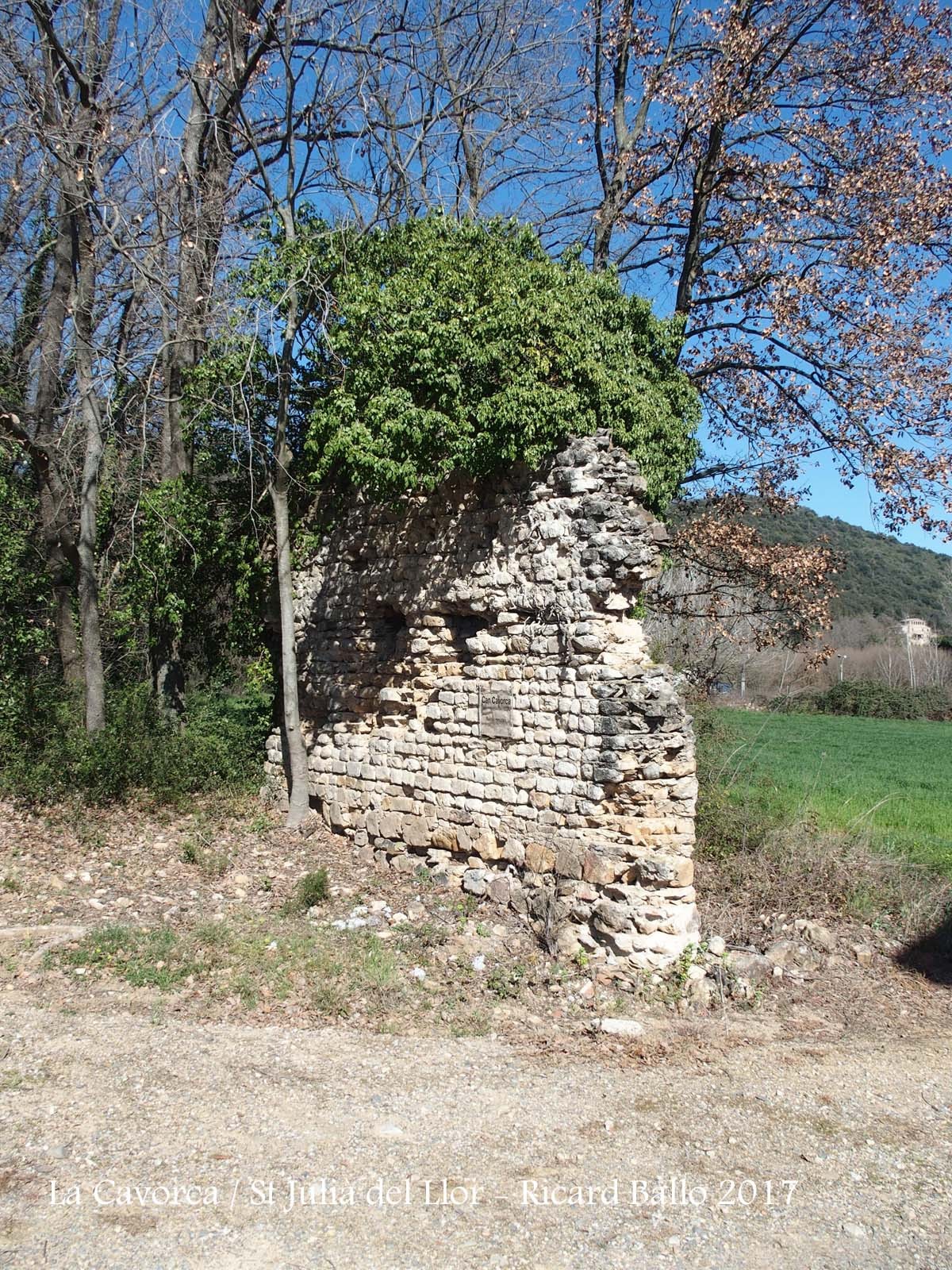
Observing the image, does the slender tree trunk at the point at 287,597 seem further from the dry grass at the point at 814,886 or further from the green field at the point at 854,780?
the green field at the point at 854,780

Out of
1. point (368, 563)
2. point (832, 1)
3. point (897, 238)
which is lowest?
point (368, 563)

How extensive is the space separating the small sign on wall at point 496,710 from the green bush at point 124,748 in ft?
11.4

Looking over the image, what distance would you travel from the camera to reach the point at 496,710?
23.7 feet

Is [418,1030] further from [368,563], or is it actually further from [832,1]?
[832,1]

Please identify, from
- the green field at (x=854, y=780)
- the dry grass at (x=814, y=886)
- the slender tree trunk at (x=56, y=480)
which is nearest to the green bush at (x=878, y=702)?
the green field at (x=854, y=780)

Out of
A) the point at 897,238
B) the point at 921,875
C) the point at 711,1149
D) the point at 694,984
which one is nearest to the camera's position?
the point at 711,1149

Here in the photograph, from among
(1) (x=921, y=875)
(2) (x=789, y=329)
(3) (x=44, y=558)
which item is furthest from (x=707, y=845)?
(3) (x=44, y=558)

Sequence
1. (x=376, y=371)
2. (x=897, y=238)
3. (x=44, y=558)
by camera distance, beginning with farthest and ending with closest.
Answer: (x=44, y=558) → (x=897, y=238) → (x=376, y=371)

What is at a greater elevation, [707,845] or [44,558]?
[44,558]

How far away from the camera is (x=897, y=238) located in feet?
32.6

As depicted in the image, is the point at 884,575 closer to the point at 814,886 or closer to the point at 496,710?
the point at 814,886

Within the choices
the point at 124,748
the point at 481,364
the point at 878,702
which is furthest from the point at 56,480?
the point at 878,702

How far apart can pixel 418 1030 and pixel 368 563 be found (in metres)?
4.73

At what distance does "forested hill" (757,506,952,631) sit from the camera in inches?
1970
